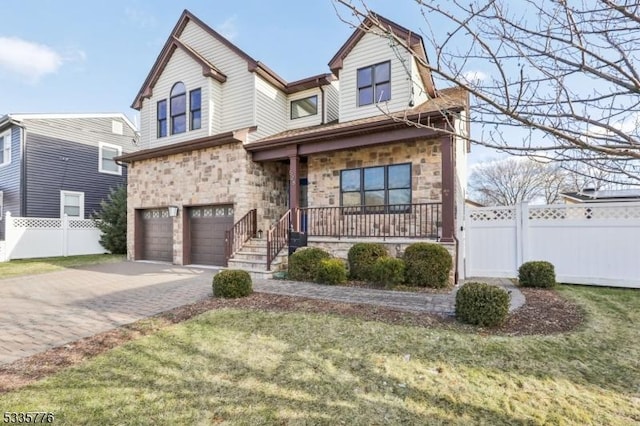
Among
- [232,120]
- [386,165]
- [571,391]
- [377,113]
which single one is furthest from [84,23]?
[571,391]

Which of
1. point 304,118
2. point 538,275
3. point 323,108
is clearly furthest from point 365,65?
point 538,275

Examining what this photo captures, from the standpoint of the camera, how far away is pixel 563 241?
26.2 feet

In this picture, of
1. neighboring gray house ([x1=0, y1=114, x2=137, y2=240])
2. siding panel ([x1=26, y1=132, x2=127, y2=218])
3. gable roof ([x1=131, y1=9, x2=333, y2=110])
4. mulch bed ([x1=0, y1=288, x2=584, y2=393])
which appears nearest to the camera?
mulch bed ([x1=0, y1=288, x2=584, y2=393])

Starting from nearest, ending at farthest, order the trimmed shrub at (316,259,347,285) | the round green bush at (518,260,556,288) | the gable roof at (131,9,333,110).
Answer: the round green bush at (518,260,556,288), the trimmed shrub at (316,259,347,285), the gable roof at (131,9,333,110)

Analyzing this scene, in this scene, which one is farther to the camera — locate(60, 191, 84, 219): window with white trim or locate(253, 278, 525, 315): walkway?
locate(60, 191, 84, 219): window with white trim

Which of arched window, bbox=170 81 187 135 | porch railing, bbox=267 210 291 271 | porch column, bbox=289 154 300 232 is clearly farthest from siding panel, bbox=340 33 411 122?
arched window, bbox=170 81 187 135

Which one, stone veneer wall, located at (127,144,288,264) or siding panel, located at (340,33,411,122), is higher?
siding panel, located at (340,33,411,122)

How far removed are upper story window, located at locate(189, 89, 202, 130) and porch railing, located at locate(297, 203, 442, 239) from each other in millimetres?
5752

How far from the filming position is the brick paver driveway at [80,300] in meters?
4.55

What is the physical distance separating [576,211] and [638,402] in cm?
643

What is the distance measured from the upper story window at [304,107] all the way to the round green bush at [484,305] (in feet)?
31.2

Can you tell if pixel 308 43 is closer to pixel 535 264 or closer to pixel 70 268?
pixel 535 264

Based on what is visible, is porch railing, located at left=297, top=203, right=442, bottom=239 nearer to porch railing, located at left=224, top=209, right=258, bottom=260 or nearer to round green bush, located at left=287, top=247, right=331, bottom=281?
round green bush, located at left=287, top=247, right=331, bottom=281

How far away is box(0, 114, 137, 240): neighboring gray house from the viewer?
15453 mm
